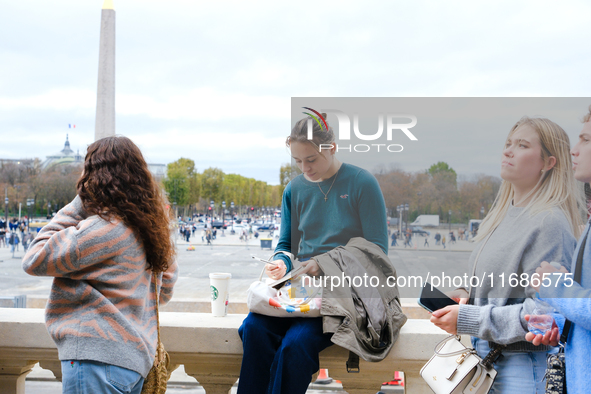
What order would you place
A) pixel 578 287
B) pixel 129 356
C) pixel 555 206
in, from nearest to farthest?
pixel 578 287 → pixel 555 206 → pixel 129 356

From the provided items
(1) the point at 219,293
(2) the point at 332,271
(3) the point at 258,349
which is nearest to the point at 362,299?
(2) the point at 332,271

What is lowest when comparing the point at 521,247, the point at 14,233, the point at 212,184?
the point at 14,233

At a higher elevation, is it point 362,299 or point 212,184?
point 212,184

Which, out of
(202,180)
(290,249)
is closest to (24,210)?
(202,180)

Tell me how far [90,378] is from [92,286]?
288 millimetres

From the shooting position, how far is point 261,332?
1.86m

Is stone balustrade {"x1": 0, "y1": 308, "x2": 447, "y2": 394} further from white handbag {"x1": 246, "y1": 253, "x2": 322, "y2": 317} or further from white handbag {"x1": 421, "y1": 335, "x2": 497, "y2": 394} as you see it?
white handbag {"x1": 421, "y1": 335, "x2": 497, "y2": 394}

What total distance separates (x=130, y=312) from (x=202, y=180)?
54.1m

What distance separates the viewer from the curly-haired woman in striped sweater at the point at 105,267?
1.47 meters

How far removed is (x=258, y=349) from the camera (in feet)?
6.05

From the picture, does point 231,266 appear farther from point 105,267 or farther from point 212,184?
point 212,184

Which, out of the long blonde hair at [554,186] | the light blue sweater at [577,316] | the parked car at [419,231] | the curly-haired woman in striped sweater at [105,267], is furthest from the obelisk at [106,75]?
the light blue sweater at [577,316]

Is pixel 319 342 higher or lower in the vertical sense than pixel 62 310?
lower

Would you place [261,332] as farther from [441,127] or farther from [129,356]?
[441,127]
